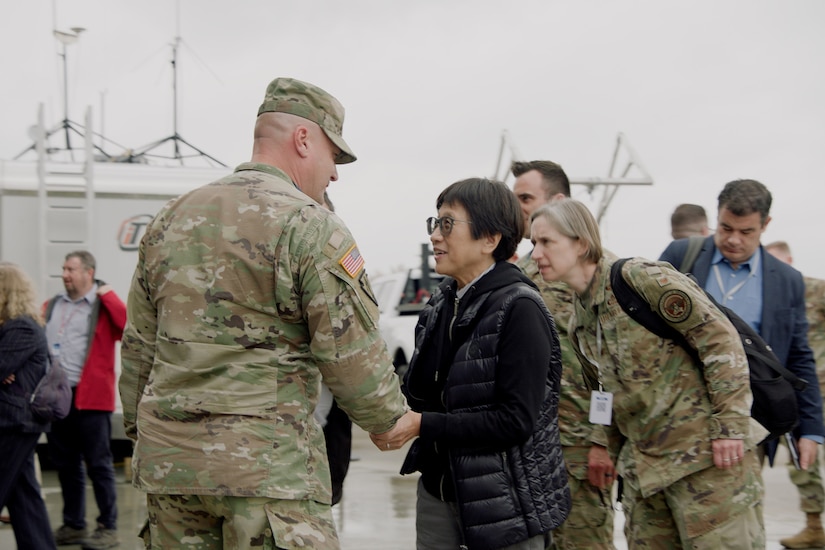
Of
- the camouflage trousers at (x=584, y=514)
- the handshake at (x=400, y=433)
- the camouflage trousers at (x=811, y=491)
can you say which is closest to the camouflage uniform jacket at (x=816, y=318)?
the camouflage trousers at (x=811, y=491)

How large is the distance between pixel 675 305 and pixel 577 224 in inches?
20.8

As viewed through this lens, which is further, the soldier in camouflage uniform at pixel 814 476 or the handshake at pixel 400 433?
the soldier in camouflage uniform at pixel 814 476

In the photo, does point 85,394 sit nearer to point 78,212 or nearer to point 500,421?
point 78,212

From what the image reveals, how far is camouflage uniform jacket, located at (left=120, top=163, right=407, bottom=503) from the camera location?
243 centimetres

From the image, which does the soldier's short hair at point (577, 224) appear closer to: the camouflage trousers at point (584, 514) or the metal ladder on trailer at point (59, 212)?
the camouflage trousers at point (584, 514)

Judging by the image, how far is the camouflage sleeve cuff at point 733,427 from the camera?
3148 millimetres

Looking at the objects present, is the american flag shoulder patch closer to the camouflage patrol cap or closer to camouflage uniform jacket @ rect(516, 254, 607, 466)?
the camouflage patrol cap

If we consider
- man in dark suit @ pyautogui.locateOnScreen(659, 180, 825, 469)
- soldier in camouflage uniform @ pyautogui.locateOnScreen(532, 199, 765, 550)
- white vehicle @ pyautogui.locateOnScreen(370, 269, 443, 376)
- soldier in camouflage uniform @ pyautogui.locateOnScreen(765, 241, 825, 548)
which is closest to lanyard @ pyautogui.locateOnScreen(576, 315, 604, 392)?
soldier in camouflage uniform @ pyautogui.locateOnScreen(532, 199, 765, 550)

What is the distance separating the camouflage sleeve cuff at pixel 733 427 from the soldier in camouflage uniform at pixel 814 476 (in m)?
2.85

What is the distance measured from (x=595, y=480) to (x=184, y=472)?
1.99 meters

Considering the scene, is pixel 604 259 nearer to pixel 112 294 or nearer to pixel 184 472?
pixel 184 472

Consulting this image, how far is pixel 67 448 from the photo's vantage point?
21.0 feet

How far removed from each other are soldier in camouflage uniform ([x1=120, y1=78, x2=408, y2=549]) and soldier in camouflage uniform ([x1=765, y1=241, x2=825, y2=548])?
13.3ft

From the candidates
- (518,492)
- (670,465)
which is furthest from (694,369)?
(518,492)
